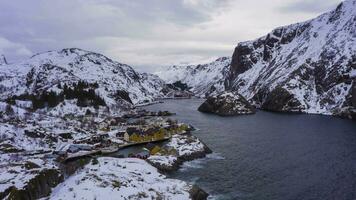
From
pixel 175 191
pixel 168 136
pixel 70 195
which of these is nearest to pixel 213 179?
pixel 175 191

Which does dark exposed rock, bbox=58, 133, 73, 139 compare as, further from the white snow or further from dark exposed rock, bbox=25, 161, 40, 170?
dark exposed rock, bbox=25, 161, 40, 170

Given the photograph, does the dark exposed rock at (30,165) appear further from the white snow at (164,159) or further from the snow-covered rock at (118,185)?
the white snow at (164,159)

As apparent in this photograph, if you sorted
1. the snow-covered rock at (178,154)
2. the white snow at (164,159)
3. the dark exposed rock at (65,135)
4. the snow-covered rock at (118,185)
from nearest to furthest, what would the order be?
the snow-covered rock at (118,185) → the snow-covered rock at (178,154) → the white snow at (164,159) → the dark exposed rock at (65,135)

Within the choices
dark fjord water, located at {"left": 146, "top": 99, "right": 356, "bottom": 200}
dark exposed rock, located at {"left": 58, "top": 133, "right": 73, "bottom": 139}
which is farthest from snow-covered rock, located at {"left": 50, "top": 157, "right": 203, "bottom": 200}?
dark exposed rock, located at {"left": 58, "top": 133, "right": 73, "bottom": 139}

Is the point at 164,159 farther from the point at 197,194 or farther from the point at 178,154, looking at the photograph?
the point at 197,194

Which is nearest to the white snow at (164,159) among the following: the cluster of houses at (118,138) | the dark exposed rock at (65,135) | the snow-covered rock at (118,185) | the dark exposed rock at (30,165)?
the cluster of houses at (118,138)

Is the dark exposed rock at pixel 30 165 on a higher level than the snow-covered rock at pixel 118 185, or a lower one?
higher

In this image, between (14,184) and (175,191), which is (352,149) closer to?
(175,191)
